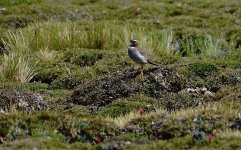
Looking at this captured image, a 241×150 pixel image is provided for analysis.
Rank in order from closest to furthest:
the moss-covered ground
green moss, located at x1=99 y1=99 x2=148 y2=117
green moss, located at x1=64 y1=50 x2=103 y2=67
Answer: the moss-covered ground < green moss, located at x1=99 y1=99 x2=148 y2=117 < green moss, located at x1=64 y1=50 x2=103 y2=67

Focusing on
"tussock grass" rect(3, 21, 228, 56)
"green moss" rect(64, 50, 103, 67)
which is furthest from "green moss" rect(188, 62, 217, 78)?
"green moss" rect(64, 50, 103, 67)

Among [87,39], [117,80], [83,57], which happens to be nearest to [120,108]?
[117,80]

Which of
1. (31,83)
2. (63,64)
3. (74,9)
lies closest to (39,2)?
(74,9)

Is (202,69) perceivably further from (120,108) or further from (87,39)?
(87,39)

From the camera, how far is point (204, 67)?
671 inches

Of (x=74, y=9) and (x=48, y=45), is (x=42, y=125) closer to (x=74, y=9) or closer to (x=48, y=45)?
(x=48, y=45)

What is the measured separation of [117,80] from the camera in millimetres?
16109

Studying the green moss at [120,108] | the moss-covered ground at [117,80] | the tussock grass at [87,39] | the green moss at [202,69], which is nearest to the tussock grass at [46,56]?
the moss-covered ground at [117,80]

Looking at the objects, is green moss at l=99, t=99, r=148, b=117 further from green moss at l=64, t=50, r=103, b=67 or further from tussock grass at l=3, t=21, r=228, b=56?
tussock grass at l=3, t=21, r=228, b=56

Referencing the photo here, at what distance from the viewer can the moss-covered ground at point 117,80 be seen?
425 inches

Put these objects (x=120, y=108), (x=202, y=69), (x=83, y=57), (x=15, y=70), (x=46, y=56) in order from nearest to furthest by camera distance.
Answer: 1. (x=120, y=108)
2. (x=202, y=69)
3. (x=15, y=70)
4. (x=46, y=56)
5. (x=83, y=57)

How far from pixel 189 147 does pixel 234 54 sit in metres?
10.6

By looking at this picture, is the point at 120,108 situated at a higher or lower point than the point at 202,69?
lower

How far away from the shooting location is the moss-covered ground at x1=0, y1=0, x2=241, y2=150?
1079 cm
